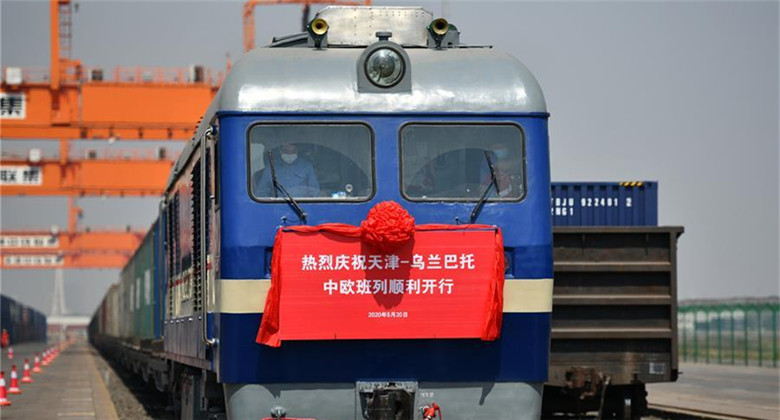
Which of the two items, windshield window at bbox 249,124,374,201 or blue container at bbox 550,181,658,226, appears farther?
blue container at bbox 550,181,658,226

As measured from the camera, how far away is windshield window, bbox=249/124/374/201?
9688mm

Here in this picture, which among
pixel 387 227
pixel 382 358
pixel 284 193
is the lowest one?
pixel 382 358

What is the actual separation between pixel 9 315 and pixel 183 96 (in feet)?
124

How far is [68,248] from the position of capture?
74000 millimetres

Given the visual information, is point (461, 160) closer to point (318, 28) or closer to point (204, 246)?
point (318, 28)

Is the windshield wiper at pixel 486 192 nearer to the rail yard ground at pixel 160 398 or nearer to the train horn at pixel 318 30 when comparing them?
the train horn at pixel 318 30

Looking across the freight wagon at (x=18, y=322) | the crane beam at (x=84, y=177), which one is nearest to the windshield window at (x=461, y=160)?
the crane beam at (x=84, y=177)

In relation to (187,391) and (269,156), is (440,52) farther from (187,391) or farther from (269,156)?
(187,391)

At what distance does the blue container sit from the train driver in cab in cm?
621

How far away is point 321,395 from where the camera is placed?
9.64m

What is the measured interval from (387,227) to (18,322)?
82.2 meters

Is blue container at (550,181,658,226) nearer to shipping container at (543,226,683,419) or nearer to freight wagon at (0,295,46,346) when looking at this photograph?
shipping container at (543,226,683,419)

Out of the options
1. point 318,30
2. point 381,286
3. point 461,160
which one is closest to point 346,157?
point 461,160

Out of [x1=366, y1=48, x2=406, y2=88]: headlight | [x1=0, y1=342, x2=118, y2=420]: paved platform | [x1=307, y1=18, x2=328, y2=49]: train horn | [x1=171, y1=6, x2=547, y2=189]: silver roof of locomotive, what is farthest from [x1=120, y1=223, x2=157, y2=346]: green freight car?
[x1=366, y1=48, x2=406, y2=88]: headlight
